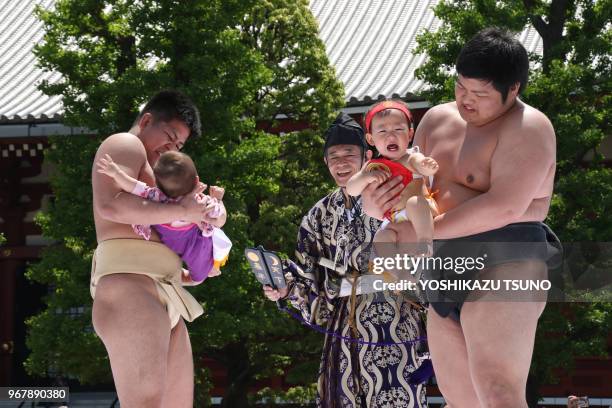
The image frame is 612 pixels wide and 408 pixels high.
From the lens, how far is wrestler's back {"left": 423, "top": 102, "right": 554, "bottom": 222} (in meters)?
3.00

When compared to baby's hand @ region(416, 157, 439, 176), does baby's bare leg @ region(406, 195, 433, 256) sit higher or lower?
lower

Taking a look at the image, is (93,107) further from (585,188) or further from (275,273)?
(275,273)

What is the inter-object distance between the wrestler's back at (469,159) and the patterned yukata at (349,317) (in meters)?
1.40

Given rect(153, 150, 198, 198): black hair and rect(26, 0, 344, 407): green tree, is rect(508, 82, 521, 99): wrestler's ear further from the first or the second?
rect(26, 0, 344, 407): green tree

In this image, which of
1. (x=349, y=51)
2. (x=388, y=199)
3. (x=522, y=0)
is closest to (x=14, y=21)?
(x=349, y=51)

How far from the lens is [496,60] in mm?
2941

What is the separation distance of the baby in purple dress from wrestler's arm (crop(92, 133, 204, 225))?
4 centimetres

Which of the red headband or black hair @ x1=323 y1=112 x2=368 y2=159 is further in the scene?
black hair @ x1=323 y1=112 x2=368 y2=159

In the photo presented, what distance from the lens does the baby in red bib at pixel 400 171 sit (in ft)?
9.85

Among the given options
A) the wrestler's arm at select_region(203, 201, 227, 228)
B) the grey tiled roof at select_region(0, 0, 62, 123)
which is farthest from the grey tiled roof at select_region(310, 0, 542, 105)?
the wrestler's arm at select_region(203, 201, 227, 228)

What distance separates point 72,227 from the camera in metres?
8.88

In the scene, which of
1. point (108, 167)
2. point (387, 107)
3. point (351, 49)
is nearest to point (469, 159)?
point (387, 107)

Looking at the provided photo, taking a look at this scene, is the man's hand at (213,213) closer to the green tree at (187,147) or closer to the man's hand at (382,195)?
the man's hand at (382,195)

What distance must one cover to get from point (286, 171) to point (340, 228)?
219 inches
